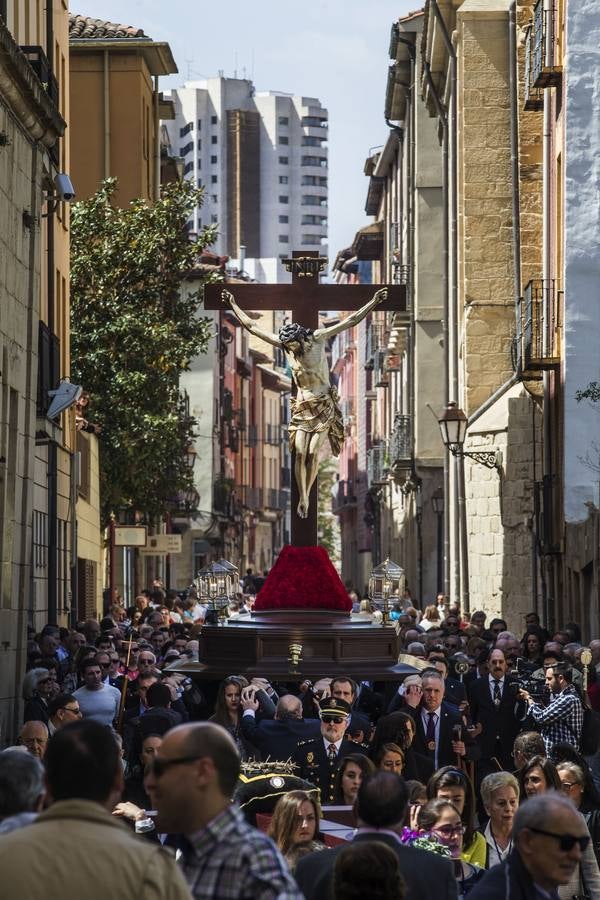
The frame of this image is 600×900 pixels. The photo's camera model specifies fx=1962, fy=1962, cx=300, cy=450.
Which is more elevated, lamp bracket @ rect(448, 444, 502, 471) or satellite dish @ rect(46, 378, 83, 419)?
satellite dish @ rect(46, 378, 83, 419)

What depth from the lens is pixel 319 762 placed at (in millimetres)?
11023

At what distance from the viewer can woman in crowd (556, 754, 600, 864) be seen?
31.7ft

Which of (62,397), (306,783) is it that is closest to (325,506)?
(62,397)

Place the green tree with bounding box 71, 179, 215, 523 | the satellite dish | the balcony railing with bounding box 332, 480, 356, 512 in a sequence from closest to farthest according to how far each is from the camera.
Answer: the satellite dish, the green tree with bounding box 71, 179, 215, 523, the balcony railing with bounding box 332, 480, 356, 512

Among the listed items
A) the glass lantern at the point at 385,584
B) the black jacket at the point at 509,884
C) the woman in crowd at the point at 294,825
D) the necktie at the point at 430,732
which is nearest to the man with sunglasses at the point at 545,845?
the black jacket at the point at 509,884

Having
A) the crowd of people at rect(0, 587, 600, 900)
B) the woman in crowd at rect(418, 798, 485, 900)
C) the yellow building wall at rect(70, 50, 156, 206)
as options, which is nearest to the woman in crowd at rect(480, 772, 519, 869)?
the crowd of people at rect(0, 587, 600, 900)

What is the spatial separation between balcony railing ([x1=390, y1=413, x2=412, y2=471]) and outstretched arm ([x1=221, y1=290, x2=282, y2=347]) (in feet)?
90.7

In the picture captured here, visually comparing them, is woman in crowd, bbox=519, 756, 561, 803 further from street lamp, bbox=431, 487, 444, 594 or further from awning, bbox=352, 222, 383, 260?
awning, bbox=352, 222, 383, 260

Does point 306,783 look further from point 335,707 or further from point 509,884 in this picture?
point 509,884

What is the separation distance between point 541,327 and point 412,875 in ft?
69.6

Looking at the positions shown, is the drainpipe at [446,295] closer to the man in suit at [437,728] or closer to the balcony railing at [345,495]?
the man in suit at [437,728]

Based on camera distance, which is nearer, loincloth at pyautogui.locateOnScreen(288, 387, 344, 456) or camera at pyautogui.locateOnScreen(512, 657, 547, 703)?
camera at pyautogui.locateOnScreen(512, 657, 547, 703)

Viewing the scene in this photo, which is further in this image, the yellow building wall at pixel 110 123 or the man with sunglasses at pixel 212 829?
the yellow building wall at pixel 110 123

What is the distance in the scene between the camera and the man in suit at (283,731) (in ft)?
37.0
